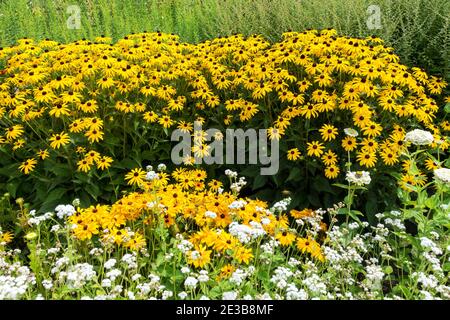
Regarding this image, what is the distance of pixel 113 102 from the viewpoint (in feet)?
12.5

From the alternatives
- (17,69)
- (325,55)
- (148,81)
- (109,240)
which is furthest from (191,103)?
(109,240)

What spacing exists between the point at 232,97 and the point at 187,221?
1222mm

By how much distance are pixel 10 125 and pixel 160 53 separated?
123 cm

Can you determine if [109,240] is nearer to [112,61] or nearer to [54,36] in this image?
[112,61]

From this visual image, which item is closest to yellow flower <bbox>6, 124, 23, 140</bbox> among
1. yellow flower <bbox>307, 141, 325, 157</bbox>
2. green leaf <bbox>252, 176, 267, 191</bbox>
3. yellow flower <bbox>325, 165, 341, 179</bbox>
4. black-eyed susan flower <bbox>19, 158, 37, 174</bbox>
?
black-eyed susan flower <bbox>19, 158, 37, 174</bbox>

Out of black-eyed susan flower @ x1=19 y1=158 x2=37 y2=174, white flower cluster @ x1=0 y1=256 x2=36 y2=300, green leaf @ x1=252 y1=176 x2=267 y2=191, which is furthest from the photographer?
green leaf @ x1=252 y1=176 x2=267 y2=191

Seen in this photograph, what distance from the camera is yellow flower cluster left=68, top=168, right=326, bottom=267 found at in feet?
9.13

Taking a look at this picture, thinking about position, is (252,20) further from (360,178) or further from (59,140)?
(360,178)

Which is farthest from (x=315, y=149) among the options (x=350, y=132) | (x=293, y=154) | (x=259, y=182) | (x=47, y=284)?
(x=47, y=284)

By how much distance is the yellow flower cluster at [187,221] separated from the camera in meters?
2.78

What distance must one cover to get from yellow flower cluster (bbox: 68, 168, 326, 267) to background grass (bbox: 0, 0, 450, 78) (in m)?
2.86

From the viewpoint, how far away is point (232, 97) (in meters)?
4.14

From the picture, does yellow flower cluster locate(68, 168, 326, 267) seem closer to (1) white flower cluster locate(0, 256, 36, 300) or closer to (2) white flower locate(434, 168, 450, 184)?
(1) white flower cluster locate(0, 256, 36, 300)
